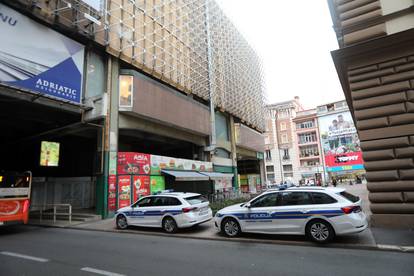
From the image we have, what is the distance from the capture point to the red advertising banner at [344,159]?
56366 mm

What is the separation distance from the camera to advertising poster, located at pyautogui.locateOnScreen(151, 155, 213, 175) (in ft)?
63.7

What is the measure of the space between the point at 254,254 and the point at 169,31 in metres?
21.7

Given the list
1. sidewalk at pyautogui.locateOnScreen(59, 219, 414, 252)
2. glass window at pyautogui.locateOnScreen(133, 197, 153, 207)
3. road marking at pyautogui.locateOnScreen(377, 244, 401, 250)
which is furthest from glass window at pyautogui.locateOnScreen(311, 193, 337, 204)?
glass window at pyautogui.locateOnScreen(133, 197, 153, 207)

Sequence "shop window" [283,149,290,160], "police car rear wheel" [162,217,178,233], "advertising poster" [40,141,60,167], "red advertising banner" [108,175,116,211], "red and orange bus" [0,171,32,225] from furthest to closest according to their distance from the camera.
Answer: "shop window" [283,149,290,160]
"red advertising banner" [108,175,116,211]
"advertising poster" [40,141,60,167]
"red and orange bus" [0,171,32,225]
"police car rear wheel" [162,217,178,233]

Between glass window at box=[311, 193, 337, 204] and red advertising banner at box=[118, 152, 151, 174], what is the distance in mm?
12480

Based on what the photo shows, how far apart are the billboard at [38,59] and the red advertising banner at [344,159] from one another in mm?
56249

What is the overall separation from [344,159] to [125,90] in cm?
5405

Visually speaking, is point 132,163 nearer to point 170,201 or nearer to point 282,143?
point 170,201

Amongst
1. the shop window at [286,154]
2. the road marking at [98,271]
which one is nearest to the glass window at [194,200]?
the road marking at [98,271]

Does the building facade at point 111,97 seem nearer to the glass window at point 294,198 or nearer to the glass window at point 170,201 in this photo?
the glass window at point 170,201

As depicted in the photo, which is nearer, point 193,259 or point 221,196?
point 193,259

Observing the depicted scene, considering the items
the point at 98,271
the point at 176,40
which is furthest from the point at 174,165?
the point at 98,271

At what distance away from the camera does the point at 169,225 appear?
10.3 meters

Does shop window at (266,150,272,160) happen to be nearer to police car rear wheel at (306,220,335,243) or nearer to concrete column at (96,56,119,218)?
concrete column at (96,56,119,218)
